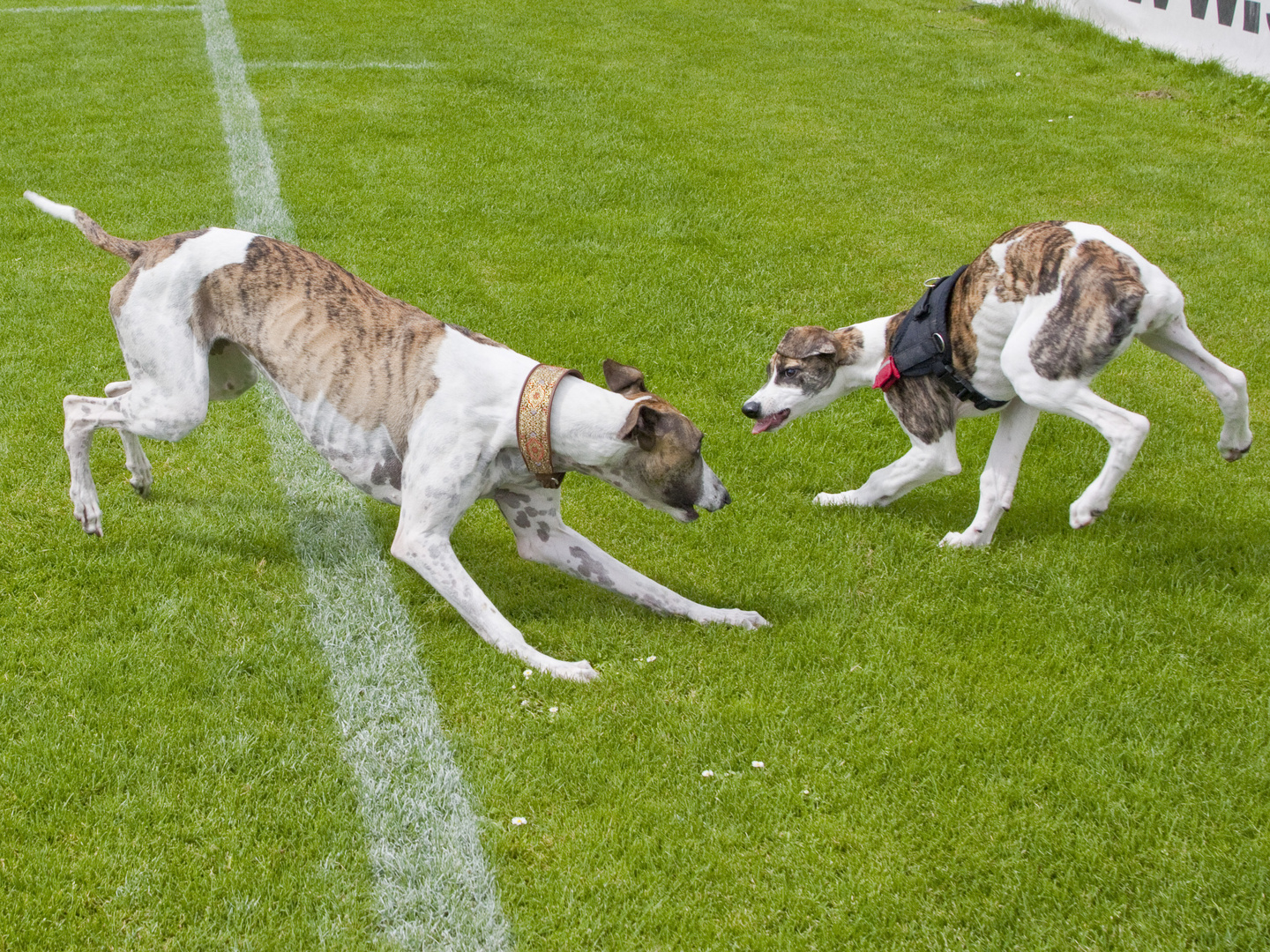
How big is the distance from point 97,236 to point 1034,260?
4177 mm

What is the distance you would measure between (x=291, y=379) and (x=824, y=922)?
302cm

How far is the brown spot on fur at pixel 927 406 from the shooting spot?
582cm

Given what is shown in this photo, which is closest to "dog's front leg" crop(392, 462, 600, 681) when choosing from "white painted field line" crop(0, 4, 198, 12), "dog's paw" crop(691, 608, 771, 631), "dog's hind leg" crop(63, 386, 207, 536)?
"dog's paw" crop(691, 608, 771, 631)

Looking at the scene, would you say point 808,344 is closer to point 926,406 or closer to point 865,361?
point 865,361

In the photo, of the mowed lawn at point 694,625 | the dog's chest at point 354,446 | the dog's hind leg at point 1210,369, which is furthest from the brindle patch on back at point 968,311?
the dog's chest at point 354,446

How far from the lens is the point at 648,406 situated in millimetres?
4574

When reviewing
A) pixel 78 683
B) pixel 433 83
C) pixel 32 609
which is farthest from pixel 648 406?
pixel 433 83

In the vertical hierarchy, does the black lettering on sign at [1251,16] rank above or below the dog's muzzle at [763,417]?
above

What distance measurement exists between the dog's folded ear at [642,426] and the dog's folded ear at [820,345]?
1.68 m

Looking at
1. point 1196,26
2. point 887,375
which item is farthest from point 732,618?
point 1196,26

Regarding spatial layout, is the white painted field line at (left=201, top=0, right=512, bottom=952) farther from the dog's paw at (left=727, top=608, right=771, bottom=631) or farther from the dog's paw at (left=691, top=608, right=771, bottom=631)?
the dog's paw at (left=727, top=608, right=771, bottom=631)

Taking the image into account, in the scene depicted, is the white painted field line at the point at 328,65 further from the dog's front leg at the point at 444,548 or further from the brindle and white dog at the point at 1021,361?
the dog's front leg at the point at 444,548

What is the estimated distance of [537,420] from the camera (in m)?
4.59

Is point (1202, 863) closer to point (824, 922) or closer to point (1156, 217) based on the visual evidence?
point (824, 922)
